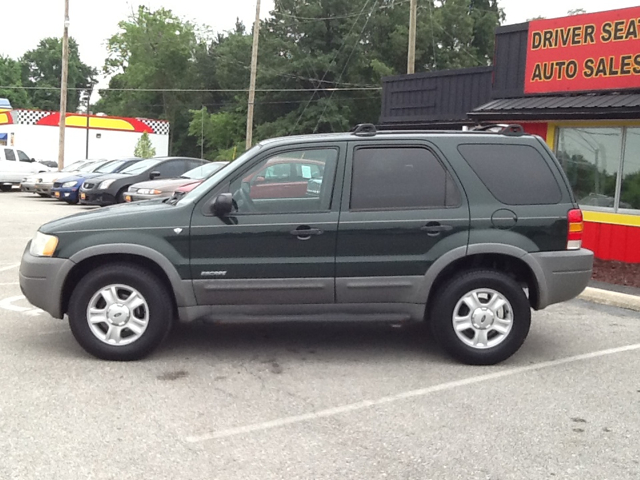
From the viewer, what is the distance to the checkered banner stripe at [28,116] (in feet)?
159

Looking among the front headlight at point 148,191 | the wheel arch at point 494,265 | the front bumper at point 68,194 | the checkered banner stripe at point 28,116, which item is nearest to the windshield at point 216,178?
the wheel arch at point 494,265

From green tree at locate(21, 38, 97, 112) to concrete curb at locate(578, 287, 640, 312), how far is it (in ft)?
344

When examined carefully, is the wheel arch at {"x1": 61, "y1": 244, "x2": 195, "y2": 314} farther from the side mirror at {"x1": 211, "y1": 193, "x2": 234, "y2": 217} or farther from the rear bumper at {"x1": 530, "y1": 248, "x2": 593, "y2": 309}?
the rear bumper at {"x1": 530, "y1": 248, "x2": 593, "y2": 309}

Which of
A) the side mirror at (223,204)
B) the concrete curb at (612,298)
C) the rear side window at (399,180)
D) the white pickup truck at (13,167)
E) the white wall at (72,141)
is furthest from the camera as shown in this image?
the white wall at (72,141)

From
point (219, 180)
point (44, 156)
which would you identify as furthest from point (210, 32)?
point (219, 180)

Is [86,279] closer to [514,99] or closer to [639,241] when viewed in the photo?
[639,241]

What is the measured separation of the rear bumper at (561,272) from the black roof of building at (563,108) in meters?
5.12

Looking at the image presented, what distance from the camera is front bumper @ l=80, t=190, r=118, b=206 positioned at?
63.8 feet

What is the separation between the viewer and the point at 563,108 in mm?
11281

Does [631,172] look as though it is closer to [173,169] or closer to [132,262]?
[132,262]

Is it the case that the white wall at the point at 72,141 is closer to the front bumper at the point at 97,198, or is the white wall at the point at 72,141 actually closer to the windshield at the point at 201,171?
the front bumper at the point at 97,198

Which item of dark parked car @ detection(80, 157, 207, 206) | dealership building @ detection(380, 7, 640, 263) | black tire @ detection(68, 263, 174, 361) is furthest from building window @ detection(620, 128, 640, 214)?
dark parked car @ detection(80, 157, 207, 206)

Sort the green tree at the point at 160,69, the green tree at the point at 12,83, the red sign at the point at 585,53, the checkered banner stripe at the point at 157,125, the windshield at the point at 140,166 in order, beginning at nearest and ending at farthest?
the red sign at the point at 585,53
the windshield at the point at 140,166
the checkered banner stripe at the point at 157,125
the green tree at the point at 160,69
the green tree at the point at 12,83

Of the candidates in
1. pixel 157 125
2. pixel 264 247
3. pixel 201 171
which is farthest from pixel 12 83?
pixel 264 247
